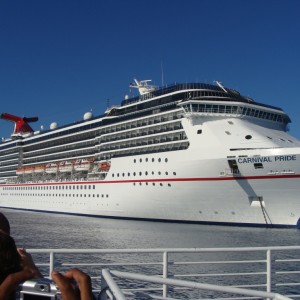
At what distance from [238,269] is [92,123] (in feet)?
101

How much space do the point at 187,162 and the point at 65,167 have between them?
758 inches

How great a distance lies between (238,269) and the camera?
569 inches

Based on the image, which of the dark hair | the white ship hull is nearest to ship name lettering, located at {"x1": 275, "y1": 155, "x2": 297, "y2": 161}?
the white ship hull

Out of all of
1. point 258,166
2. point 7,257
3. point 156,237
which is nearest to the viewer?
point 7,257

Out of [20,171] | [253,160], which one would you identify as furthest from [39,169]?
[253,160]

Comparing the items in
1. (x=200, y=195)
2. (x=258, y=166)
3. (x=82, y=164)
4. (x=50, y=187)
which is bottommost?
(x=200, y=195)

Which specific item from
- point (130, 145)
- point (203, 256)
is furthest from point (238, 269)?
point (130, 145)

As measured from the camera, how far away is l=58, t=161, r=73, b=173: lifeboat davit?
44.9 meters

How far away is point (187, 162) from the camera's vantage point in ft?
99.7

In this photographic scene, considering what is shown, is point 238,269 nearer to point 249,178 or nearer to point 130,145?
point 249,178

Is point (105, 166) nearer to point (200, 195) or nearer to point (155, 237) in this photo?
point (200, 195)

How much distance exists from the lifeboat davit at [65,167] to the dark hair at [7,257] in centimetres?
4199

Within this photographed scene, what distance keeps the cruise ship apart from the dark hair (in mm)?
25931

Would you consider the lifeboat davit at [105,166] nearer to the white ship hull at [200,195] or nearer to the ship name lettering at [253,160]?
the white ship hull at [200,195]
